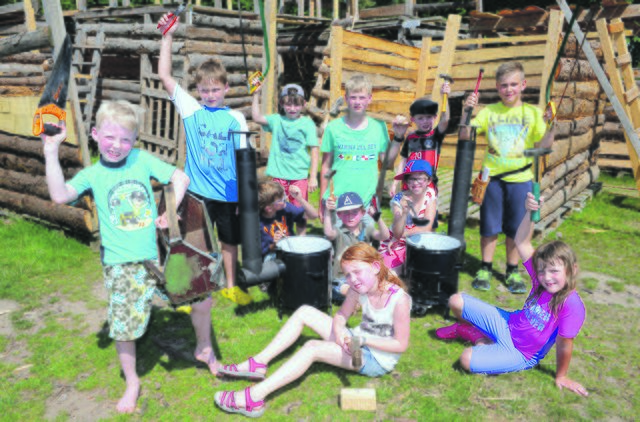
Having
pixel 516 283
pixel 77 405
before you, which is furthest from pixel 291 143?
pixel 77 405

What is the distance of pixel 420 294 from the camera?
4055mm

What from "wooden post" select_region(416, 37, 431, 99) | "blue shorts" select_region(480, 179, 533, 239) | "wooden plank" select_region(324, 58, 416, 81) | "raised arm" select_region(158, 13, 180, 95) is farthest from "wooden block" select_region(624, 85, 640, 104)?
"raised arm" select_region(158, 13, 180, 95)

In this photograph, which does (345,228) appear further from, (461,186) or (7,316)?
(7,316)

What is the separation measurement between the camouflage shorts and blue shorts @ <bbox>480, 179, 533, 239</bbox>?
3.24 metres

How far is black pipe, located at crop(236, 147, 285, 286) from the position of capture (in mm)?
3666

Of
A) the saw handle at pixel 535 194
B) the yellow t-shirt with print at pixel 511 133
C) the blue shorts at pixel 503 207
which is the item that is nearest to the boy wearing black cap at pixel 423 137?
the yellow t-shirt with print at pixel 511 133

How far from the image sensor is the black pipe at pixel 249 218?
367 cm

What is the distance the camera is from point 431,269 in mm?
3918

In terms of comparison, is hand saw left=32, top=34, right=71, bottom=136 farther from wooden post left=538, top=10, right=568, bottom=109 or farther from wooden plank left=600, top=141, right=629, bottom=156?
Result: wooden plank left=600, top=141, right=629, bottom=156

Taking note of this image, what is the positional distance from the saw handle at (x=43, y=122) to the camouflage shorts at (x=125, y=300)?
2.73 feet

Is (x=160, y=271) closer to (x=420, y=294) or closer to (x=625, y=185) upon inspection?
(x=420, y=294)

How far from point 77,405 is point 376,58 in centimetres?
876

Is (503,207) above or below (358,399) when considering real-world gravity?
above

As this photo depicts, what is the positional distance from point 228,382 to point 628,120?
268 inches
